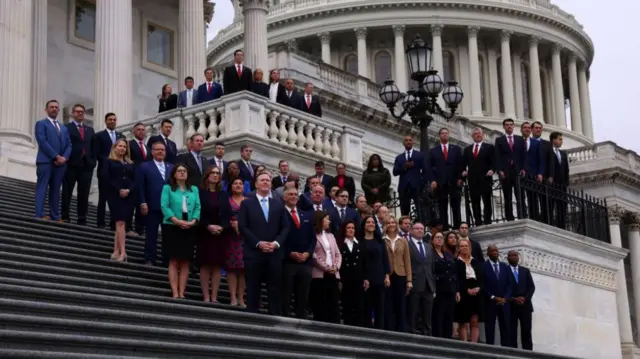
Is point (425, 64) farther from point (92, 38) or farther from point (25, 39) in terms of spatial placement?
point (92, 38)

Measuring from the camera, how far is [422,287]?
1543 centimetres

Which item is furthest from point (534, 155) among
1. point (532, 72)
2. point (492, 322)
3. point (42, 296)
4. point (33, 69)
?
point (532, 72)

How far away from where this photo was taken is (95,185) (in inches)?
866

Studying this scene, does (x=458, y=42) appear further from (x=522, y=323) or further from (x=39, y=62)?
(x=522, y=323)

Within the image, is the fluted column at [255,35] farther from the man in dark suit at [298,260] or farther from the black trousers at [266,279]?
the black trousers at [266,279]

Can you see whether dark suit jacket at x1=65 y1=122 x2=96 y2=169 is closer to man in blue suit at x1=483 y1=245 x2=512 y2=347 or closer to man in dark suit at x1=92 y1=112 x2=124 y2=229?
man in dark suit at x1=92 y1=112 x2=124 y2=229

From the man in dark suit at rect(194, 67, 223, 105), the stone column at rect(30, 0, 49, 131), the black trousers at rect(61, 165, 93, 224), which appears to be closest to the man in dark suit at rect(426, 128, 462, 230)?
the man in dark suit at rect(194, 67, 223, 105)

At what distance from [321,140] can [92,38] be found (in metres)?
12.4

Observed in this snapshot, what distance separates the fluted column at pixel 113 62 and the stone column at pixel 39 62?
2.53 meters

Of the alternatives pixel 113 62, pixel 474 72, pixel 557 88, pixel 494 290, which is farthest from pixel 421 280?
pixel 557 88

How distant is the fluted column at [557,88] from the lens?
7856 cm

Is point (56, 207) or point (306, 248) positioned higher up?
point (56, 207)

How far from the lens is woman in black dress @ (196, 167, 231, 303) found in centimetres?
1347

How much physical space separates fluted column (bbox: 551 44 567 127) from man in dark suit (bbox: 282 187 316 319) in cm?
6703
